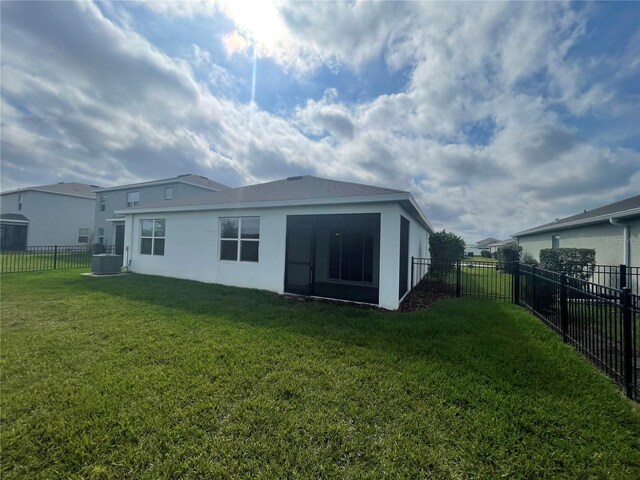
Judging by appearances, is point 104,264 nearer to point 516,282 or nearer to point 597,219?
point 516,282

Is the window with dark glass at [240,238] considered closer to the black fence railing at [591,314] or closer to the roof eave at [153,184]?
the black fence railing at [591,314]

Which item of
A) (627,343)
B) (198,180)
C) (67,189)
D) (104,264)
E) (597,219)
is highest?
(198,180)

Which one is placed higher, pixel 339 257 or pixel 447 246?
pixel 447 246

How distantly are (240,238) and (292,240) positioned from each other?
93.1 inches

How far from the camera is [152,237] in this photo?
1213 cm

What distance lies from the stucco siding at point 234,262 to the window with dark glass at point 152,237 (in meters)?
0.25

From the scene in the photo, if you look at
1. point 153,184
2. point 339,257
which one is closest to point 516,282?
point 339,257

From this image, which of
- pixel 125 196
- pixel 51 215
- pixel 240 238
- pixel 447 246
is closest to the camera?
pixel 240 238

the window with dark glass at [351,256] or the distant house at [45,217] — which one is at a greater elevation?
the distant house at [45,217]

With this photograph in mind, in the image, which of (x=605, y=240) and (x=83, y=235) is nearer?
(x=605, y=240)

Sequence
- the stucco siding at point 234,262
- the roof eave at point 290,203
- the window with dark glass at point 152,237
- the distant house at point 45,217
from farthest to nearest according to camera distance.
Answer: the distant house at point 45,217 → the window with dark glass at point 152,237 → the stucco siding at point 234,262 → the roof eave at point 290,203

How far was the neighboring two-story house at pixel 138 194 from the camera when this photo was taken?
22.9m

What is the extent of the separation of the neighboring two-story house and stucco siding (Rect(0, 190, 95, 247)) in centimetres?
480

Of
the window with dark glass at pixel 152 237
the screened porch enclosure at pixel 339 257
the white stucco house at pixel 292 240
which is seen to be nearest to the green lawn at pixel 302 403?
the white stucco house at pixel 292 240
